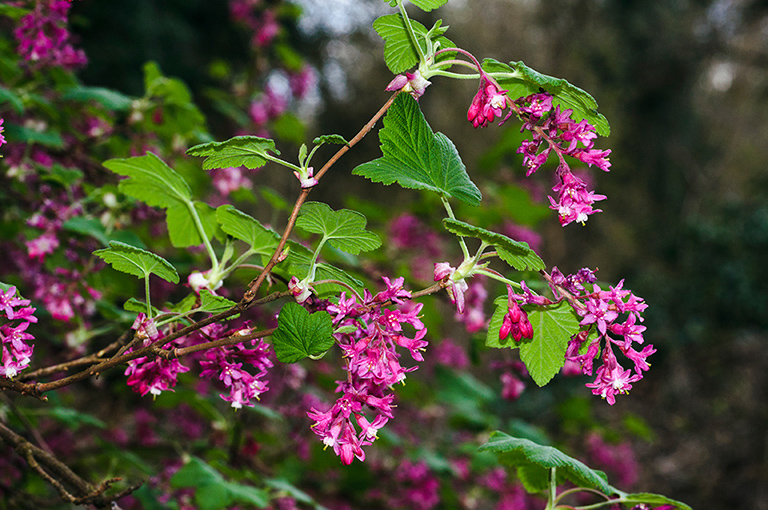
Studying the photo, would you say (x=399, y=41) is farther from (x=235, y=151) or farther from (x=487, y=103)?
(x=235, y=151)

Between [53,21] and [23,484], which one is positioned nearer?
[53,21]

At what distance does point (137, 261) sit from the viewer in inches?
42.9

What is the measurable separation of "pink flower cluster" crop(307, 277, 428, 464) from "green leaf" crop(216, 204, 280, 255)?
0.77 ft

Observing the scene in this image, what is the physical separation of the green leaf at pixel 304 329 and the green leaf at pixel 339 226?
0.16 metres

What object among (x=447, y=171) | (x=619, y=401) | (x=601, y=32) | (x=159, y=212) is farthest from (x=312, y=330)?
(x=601, y=32)

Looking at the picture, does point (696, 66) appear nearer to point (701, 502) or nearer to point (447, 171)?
point (701, 502)

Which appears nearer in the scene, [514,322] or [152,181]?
[514,322]

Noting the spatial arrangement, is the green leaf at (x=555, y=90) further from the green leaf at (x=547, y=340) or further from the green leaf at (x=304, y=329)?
the green leaf at (x=304, y=329)

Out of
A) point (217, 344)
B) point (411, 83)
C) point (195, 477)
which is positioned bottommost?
point (195, 477)

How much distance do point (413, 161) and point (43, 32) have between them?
159cm

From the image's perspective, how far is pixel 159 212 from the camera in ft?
6.25

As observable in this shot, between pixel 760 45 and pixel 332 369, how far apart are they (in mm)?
12614

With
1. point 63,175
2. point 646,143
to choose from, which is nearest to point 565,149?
point 63,175

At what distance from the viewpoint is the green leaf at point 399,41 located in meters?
1.07
